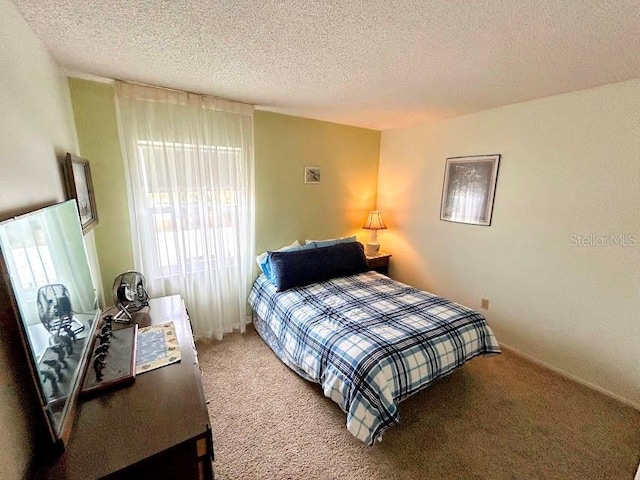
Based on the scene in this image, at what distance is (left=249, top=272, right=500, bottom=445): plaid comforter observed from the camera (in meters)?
1.51

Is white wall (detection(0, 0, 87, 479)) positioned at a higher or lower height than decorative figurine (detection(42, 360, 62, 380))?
higher

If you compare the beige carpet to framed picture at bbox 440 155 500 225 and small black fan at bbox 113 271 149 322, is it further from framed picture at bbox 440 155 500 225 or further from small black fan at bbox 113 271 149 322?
framed picture at bbox 440 155 500 225

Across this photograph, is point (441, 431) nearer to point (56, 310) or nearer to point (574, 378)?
point (574, 378)

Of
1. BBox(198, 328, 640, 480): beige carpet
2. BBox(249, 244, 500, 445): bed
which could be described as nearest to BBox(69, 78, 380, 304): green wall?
BBox(249, 244, 500, 445): bed

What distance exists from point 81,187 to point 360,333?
1.99 meters

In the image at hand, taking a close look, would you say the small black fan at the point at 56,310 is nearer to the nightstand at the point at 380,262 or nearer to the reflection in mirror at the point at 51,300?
the reflection in mirror at the point at 51,300

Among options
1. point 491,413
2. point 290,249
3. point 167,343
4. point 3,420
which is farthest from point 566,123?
point 3,420

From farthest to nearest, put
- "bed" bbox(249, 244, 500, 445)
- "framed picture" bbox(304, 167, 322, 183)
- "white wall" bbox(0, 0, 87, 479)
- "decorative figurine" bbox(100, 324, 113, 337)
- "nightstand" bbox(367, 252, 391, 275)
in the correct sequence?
1. "nightstand" bbox(367, 252, 391, 275)
2. "framed picture" bbox(304, 167, 322, 183)
3. "bed" bbox(249, 244, 500, 445)
4. "decorative figurine" bbox(100, 324, 113, 337)
5. "white wall" bbox(0, 0, 87, 479)

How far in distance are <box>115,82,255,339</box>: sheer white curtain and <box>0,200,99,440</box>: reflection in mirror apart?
1.07 meters

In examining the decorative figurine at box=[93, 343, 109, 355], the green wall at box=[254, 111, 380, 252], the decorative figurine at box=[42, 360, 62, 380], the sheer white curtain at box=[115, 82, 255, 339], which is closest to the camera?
the decorative figurine at box=[42, 360, 62, 380]

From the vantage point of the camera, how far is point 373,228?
348 cm

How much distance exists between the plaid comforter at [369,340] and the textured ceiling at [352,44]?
166cm

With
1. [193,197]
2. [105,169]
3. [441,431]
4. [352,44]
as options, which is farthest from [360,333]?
[105,169]

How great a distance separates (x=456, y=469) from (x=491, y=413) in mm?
556
